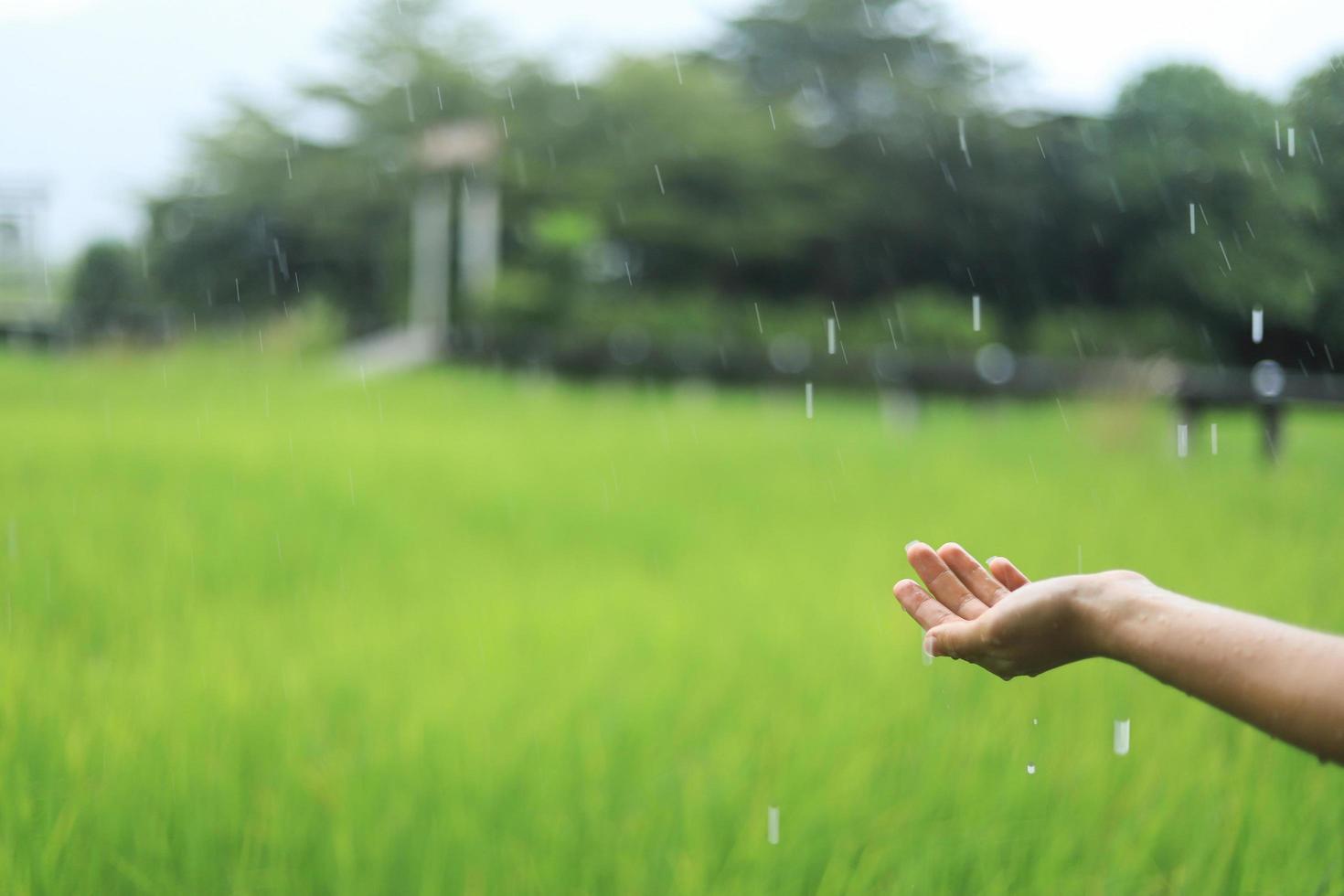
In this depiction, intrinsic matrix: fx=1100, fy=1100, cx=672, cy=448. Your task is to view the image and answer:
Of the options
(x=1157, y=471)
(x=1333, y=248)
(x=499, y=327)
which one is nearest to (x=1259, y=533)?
(x=1333, y=248)

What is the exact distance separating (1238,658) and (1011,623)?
0.28m

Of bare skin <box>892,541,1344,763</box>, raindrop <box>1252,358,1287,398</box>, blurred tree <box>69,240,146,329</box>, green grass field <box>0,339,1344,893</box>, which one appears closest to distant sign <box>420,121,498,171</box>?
blurred tree <box>69,240,146,329</box>

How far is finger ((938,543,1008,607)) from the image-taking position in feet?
5.62

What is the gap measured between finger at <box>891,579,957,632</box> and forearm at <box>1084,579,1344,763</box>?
31 centimetres

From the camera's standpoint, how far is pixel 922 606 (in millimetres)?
1713

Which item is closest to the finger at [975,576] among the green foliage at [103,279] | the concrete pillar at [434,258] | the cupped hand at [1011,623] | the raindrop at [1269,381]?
the cupped hand at [1011,623]

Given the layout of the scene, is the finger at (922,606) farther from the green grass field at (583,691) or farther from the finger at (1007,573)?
the green grass field at (583,691)

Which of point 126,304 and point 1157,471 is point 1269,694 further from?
point 126,304

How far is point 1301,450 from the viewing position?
32.0 feet

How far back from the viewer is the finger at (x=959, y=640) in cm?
150

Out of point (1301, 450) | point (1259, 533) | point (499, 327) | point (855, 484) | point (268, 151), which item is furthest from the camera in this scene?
point (268, 151)

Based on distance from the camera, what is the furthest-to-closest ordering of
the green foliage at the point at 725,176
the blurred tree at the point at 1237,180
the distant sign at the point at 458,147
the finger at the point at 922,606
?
1. the green foliage at the point at 725,176
2. the distant sign at the point at 458,147
3. the blurred tree at the point at 1237,180
4. the finger at the point at 922,606

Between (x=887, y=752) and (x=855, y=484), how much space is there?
491 centimetres

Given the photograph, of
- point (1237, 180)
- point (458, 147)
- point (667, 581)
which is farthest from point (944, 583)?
point (458, 147)
